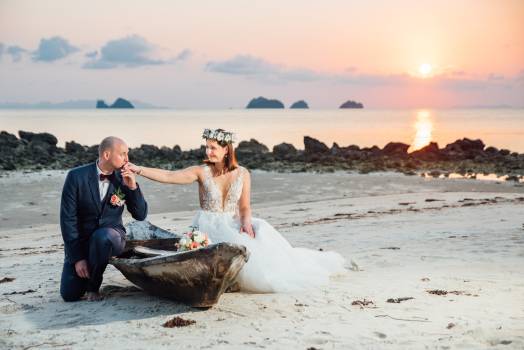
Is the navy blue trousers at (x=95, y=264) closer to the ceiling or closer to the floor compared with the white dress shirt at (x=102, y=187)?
closer to the floor

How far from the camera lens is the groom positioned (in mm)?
7887

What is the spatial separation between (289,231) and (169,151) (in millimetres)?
28266

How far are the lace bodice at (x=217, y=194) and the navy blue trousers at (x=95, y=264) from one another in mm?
1184

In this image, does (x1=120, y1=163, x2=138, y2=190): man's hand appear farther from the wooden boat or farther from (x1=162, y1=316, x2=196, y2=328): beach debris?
(x1=162, y1=316, x2=196, y2=328): beach debris

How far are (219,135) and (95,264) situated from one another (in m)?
2.14

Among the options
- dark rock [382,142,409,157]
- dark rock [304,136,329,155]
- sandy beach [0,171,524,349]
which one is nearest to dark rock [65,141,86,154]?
dark rock [304,136,329,155]

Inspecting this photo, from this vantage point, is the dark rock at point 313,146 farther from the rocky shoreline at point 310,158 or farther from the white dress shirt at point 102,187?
the white dress shirt at point 102,187

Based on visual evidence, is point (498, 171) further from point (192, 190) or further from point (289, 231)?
point (289, 231)

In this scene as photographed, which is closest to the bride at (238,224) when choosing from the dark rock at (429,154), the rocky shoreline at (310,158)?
the rocky shoreline at (310,158)

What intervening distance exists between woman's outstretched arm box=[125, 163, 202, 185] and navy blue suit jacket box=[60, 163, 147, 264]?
1.06ft

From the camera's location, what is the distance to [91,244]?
312 inches

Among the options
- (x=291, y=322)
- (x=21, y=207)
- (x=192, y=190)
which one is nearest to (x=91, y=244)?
(x=291, y=322)

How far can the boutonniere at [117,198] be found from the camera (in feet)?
26.3

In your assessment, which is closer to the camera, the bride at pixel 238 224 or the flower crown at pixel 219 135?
the flower crown at pixel 219 135
